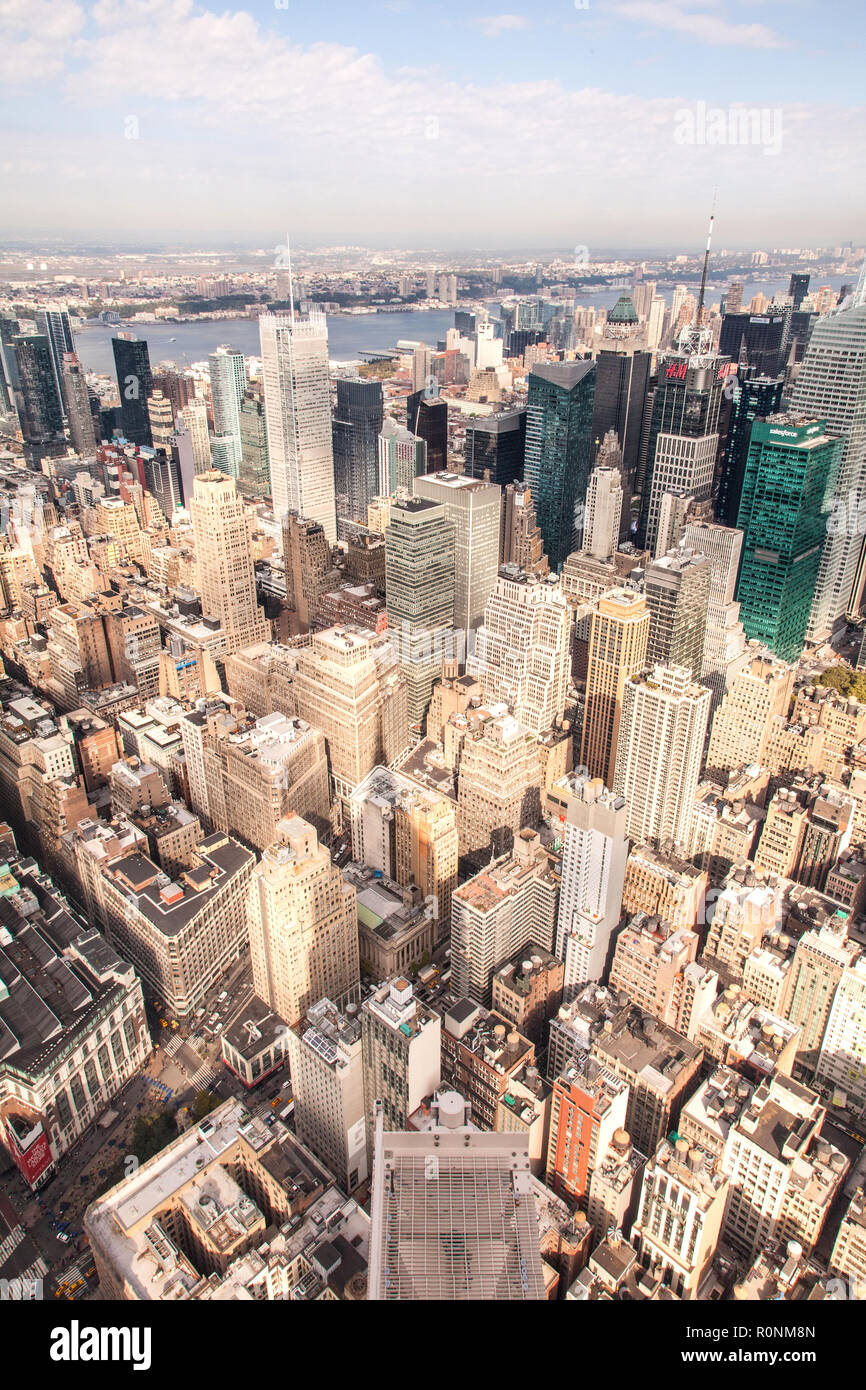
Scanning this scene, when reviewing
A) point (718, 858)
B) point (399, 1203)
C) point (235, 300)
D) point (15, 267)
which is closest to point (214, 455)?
point (235, 300)

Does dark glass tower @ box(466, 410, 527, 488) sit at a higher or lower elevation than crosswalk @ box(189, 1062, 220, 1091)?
higher

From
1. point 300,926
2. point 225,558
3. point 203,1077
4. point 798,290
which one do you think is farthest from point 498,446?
point 203,1077

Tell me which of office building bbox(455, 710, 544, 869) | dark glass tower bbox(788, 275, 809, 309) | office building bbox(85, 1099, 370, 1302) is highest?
dark glass tower bbox(788, 275, 809, 309)

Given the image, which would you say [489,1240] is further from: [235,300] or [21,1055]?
[235,300]

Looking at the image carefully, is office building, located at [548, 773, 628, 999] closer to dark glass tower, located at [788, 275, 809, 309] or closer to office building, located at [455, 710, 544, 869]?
office building, located at [455, 710, 544, 869]

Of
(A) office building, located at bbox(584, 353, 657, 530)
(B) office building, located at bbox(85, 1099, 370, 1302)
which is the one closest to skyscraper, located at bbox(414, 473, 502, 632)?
(A) office building, located at bbox(584, 353, 657, 530)

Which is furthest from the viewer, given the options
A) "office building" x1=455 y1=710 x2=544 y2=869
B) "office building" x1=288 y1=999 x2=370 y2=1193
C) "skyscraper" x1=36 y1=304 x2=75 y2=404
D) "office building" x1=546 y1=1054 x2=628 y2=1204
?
"skyscraper" x1=36 y1=304 x2=75 y2=404

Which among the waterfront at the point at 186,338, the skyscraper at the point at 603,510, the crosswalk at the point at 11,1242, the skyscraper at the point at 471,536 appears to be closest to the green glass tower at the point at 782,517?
the skyscraper at the point at 603,510
